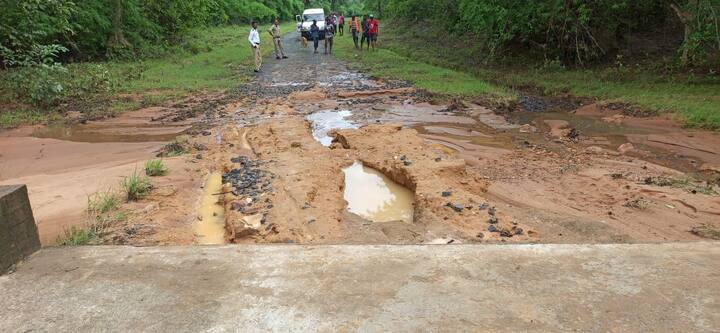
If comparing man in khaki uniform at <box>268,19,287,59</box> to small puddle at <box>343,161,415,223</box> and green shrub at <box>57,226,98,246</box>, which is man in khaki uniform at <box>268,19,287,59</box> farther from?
green shrub at <box>57,226,98,246</box>

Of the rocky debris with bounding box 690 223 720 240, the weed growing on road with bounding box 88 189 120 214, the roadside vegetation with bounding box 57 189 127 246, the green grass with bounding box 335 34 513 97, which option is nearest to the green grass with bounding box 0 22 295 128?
the green grass with bounding box 335 34 513 97

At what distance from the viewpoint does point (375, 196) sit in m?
6.07

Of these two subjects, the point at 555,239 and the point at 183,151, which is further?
the point at 183,151

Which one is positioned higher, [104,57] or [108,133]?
[104,57]

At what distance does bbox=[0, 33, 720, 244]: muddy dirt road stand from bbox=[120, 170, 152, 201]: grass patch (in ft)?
0.48

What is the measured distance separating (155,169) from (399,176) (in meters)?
3.05

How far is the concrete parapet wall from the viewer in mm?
2805

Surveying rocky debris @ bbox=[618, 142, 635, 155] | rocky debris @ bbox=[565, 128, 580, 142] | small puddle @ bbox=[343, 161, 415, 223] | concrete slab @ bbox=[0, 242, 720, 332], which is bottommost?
small puddle @ bbox=[343, 161, 415, 223]

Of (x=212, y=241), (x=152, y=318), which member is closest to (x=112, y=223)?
(x=212, y=241)

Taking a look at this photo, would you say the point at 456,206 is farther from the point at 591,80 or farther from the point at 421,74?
the point at 421,74

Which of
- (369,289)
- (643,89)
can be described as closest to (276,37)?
(643,89)

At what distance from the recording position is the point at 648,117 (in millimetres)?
9086

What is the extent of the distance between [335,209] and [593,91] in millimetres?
8511

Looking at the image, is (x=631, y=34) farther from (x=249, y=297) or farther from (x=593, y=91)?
(x=249, y=297)
